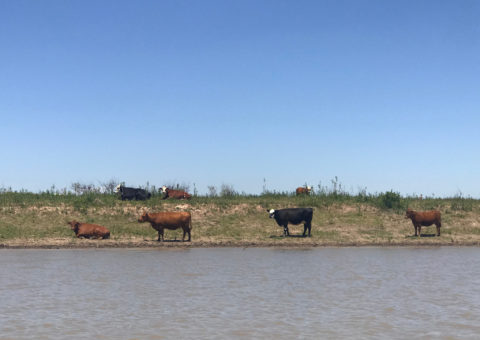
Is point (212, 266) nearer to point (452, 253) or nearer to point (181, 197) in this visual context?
point (452, 253)

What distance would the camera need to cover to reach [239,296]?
41.2ft

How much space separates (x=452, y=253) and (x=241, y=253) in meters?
7.80

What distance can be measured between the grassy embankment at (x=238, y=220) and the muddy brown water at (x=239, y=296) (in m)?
4.98

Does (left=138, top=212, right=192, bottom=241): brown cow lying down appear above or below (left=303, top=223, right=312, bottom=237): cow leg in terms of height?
above

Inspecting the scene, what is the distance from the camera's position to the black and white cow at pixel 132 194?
32.6 meters

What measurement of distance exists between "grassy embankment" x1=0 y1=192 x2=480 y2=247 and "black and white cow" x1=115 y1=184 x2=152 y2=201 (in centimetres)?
58

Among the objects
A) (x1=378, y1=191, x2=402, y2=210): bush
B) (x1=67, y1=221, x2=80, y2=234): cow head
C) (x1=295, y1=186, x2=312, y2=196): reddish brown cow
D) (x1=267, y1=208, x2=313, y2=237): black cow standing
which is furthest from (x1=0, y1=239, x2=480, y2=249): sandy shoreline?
(x1=295, y1=186, x2=312, y2=196): reddish brown cow

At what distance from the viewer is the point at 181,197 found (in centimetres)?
3319

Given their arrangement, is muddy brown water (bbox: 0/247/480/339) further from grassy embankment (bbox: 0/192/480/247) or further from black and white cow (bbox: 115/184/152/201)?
black and white cow (bbox: 115/184/152/201)

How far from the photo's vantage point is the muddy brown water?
9.46 metres

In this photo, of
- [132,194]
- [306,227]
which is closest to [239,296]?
[306,227]

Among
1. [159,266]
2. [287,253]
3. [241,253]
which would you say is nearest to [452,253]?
[287,253]

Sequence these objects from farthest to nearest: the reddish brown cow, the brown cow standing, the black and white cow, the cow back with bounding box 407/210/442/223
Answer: the reddish brown cow → the brown cow standing → the black and white cow → the cow back with bounding box 407/210/442/223

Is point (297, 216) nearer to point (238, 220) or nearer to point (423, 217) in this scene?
point (238, 220)
